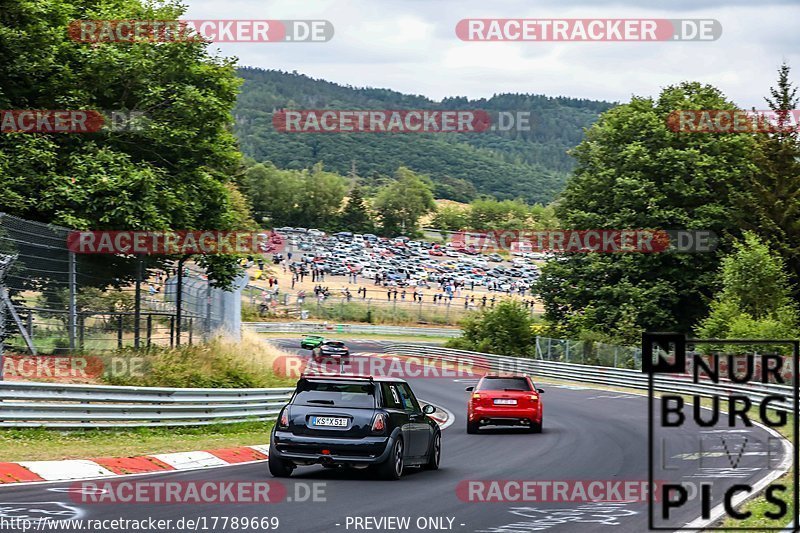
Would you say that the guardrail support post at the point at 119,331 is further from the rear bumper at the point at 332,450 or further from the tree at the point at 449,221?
the tree at the point at 449,221

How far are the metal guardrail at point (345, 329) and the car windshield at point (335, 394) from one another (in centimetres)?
7536

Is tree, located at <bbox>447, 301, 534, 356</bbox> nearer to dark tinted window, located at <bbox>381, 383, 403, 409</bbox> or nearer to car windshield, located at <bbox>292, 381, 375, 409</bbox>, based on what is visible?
dark tinted window, located at <bbox>381, 383, 403, 409</bbox>

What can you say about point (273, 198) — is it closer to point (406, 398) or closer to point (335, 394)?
point (406, 398)

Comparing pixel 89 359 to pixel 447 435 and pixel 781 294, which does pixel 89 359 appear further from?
pixel 781 294

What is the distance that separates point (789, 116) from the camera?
58.7 m

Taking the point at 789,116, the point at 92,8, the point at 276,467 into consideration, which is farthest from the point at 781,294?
the point at 276,467

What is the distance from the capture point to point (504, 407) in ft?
82.6

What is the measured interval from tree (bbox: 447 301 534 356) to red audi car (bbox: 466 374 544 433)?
3524 centimetres

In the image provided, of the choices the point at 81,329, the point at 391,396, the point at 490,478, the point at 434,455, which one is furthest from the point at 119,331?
the point at 490,478

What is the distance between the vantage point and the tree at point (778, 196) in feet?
185

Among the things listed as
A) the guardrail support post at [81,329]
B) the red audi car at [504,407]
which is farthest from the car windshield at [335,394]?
the red audi car at [504,407]

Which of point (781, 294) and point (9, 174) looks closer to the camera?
point (9, 174)

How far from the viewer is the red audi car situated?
2519 centimetres

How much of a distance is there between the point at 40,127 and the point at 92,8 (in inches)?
199
